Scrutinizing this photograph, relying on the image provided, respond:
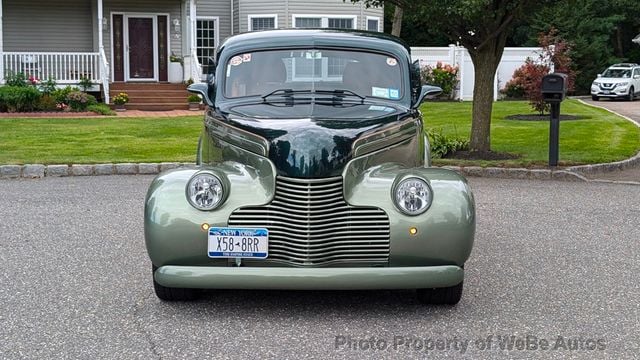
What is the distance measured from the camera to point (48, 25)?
88.0ft

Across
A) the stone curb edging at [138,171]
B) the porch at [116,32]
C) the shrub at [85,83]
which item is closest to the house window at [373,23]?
the porch at [116,32]

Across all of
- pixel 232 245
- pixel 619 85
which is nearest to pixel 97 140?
pixel 232 245

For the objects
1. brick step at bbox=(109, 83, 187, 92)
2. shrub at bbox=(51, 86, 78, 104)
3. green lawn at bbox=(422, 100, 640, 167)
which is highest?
brick step at bbox=(109, 83, 187, 92)

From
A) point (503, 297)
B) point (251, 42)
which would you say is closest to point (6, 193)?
point (251, 42)

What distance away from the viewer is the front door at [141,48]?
89.8ft

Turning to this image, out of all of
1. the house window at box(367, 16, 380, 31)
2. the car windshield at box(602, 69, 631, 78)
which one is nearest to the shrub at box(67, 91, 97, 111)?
the house window at box(367, 16, 380, 31)

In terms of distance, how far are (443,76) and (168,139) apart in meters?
15.3

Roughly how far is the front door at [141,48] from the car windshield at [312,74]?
21.2 meters

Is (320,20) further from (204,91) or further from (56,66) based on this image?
(204,91)

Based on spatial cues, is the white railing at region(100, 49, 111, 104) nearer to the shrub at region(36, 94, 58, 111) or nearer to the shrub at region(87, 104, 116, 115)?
the shrub at region(87, 104, 116, 115)

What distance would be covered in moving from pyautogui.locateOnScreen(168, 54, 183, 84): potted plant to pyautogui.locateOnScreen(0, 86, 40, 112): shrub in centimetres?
609

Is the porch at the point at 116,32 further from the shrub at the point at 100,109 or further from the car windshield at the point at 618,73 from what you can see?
the car windshield at the point at 618,73

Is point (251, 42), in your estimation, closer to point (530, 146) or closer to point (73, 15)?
point (530, 146)

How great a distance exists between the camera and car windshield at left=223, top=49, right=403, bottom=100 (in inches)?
267
